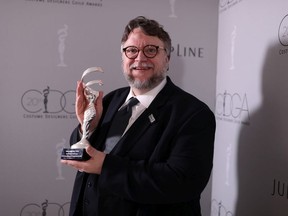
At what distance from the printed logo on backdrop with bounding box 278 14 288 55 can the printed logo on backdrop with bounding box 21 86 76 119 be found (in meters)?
0.97

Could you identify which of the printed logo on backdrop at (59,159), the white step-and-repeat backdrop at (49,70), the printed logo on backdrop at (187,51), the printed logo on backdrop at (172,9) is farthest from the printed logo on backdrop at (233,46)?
the printed logo on backdrop at (59,159)

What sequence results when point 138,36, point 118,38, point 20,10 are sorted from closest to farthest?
point 138,36, point 20,10, point 118,38

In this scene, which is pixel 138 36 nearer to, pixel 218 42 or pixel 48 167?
pixel 218 42

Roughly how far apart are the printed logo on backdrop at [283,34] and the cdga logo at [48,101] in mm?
971

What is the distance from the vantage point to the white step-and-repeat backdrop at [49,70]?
4.99 feet

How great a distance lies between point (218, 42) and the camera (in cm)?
167

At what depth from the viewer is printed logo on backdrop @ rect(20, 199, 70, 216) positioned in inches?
61.9

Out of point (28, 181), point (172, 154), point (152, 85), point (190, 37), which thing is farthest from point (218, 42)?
point (28, 181)

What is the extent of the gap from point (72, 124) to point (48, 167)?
0.79ft

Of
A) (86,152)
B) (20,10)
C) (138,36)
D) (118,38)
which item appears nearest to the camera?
(86,152)

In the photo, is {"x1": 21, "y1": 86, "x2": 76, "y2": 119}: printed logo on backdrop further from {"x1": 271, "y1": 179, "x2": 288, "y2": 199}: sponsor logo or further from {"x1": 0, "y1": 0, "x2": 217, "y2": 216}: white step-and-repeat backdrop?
{"x1": 271, "y1": 179, "x2": 288, "y2": 199}: sponsor logo

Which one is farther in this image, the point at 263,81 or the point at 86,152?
the point at 263,81

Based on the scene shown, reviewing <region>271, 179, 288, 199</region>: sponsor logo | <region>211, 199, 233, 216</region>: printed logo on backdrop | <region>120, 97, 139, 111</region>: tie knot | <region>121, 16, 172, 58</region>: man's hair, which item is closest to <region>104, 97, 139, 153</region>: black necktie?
<region>120, 97, 139, 111</region>: tie knot

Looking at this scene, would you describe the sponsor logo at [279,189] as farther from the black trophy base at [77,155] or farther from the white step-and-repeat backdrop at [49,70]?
the black trophy base at [77,155]
